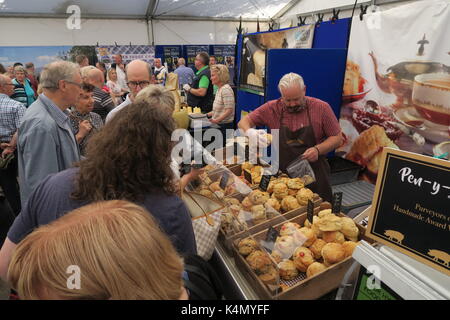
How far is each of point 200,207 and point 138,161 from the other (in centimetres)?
63

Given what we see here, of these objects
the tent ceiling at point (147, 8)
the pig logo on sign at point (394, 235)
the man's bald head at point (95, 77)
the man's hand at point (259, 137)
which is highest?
the tent ceiling at point (147, 8)

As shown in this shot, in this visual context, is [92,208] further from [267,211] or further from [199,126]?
[199,126]

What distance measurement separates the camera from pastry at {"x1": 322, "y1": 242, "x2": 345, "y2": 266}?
136 cm

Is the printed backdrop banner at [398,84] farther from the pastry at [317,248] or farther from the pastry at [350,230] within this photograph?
the pastry at [317,248]

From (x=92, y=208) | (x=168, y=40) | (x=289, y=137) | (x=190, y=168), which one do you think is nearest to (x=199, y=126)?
(x=289, y=137)

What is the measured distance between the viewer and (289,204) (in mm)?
1872

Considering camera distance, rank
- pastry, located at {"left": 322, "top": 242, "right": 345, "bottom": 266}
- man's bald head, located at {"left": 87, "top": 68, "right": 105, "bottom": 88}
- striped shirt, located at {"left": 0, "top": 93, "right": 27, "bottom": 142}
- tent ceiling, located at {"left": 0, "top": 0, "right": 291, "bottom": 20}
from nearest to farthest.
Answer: pastry, located at {"left": 322, "top": 242, "right": 345, "bottom": 266} → striped shirt, located at {"left": 0, "top": 93, "right": 27, "bottom": 142} → man's bald head, located at {"left": 87, "top": 68, "right": 105, "bottom": 88} → tent ceiling, located at {"left": 0, "top": 0, "right": 291, "bottom": 20}

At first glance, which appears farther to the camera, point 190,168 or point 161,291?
point 190,168

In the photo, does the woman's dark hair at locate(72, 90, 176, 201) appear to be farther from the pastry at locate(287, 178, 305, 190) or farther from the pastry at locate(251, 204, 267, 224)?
the pastry at locate(287, 178, 305, 190)

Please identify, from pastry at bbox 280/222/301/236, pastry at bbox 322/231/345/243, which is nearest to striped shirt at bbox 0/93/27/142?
pastry at bbox 280/222/301/236

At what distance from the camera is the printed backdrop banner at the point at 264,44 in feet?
16.2

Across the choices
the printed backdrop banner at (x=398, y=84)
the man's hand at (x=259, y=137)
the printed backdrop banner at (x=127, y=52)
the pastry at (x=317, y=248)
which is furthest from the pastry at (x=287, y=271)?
the printed backdrop banner at (x=127, y=52)

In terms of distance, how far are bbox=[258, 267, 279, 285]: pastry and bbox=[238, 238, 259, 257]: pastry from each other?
161 mm

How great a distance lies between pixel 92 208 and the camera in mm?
748
